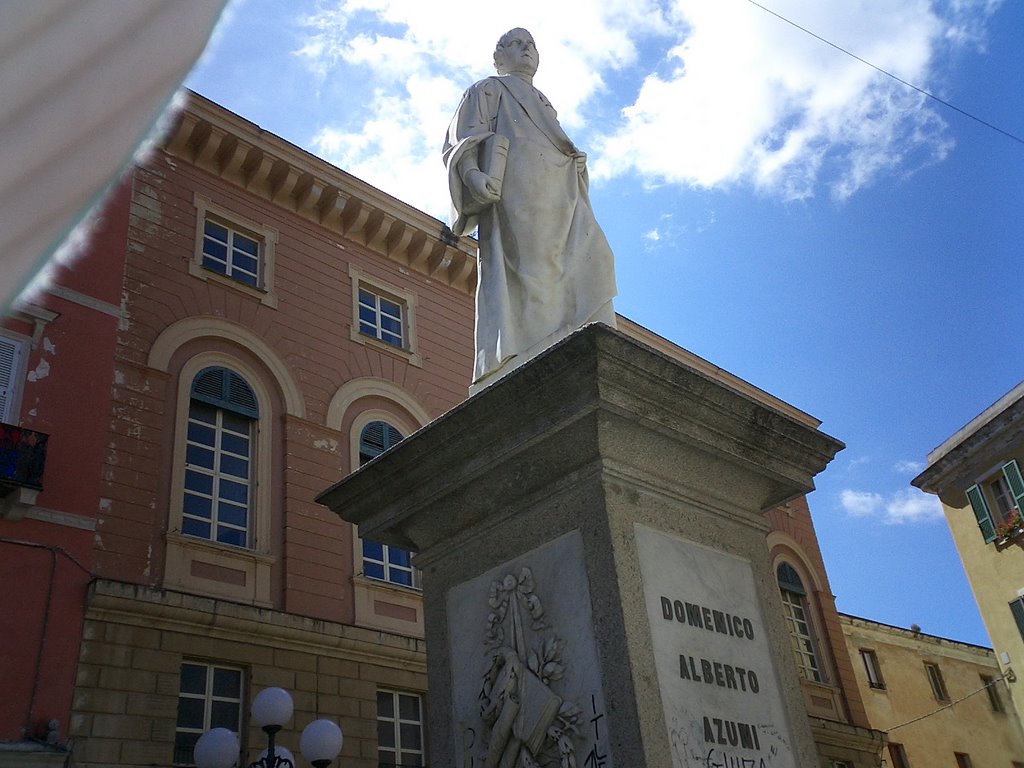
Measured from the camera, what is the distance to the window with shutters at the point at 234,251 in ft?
54.9

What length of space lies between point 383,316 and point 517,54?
13464 millimetres

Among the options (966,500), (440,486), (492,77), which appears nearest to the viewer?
(440,486)

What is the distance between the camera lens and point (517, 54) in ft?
20.3

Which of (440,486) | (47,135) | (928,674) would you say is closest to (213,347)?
(440,486)

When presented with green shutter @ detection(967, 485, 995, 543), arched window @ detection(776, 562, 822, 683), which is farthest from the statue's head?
green shutter @ detection(967, 485, 995, 543)

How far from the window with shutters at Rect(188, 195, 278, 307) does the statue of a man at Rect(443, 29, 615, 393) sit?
1157cm

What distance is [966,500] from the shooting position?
1112 inches

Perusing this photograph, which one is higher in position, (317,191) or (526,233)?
(317,191)

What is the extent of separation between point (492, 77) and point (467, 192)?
0.85 metres

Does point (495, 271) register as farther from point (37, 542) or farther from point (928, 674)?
point (928, 674)

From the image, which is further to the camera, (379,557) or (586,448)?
(379,557)

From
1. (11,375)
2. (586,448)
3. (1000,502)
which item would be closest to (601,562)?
(586,448)

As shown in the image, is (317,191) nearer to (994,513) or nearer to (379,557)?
(379,557)

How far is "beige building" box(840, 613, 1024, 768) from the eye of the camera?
96.1 feet
